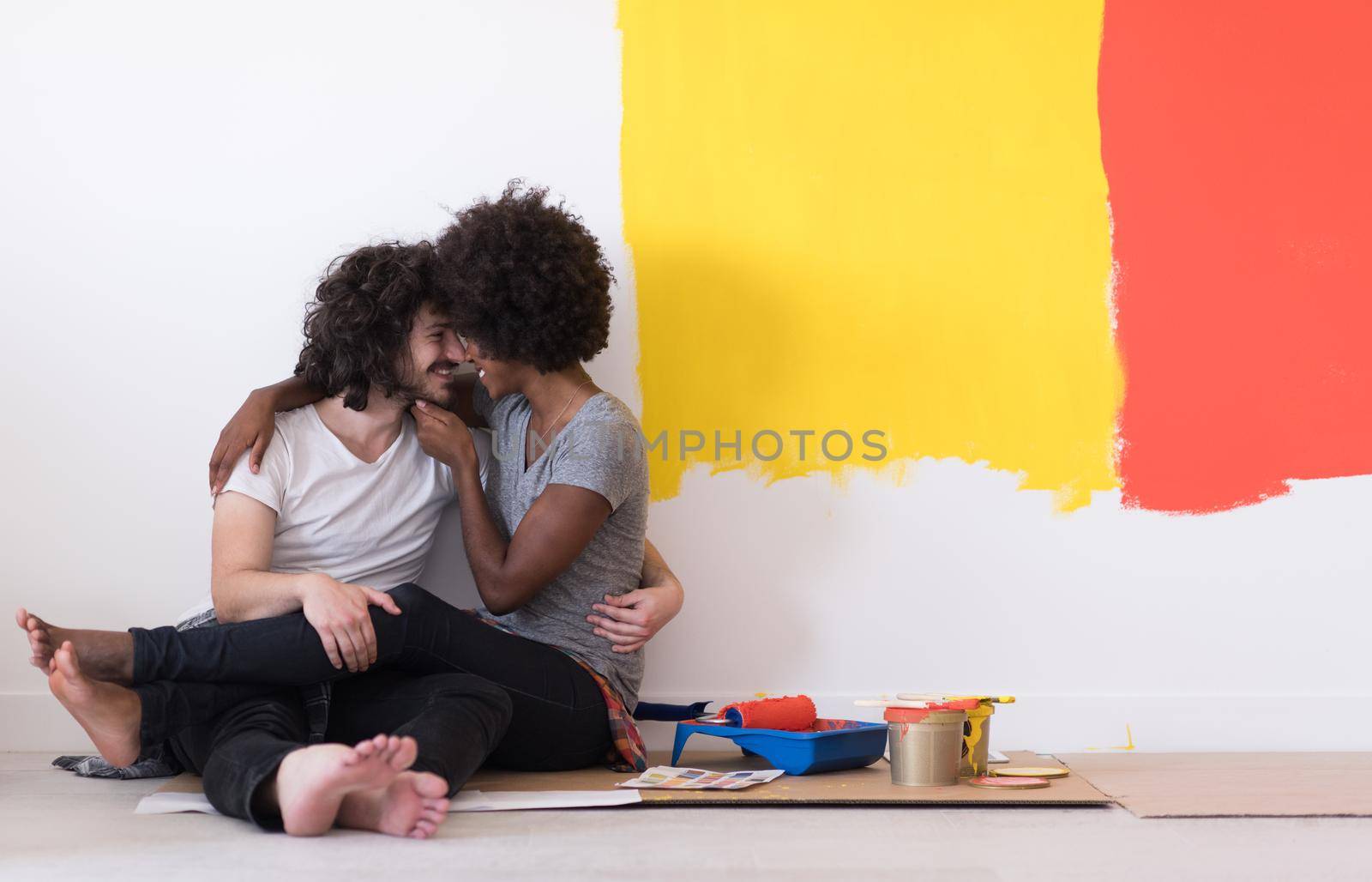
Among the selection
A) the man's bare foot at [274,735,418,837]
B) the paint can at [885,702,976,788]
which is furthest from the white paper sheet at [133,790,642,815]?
the paint can at [885,702,976,788]

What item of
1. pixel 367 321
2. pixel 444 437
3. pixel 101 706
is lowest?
pixel 101 706

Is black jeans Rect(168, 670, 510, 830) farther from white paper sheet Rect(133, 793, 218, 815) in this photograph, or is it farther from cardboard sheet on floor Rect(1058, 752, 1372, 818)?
cardboard sheet on floor Rect(1058, 752, 1372, 818)

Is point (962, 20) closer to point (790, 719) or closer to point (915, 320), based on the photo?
point (915, 320)

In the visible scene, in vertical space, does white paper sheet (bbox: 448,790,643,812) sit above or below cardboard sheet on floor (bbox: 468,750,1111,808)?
above

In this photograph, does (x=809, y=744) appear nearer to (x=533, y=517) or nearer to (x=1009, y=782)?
(x=1009, y=782)

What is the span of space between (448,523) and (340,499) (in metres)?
0.29

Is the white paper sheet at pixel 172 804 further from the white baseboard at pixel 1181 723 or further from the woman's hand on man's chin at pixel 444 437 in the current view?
the white baseboard at pixel 1181 723

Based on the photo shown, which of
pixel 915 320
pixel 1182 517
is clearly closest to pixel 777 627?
pixel 915 320

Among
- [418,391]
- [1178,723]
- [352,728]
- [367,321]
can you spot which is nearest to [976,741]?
[1178,723]

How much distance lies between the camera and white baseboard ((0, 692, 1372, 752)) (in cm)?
216

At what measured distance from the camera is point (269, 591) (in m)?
1.67

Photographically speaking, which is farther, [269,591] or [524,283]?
[524,283]

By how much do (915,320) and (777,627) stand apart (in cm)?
65

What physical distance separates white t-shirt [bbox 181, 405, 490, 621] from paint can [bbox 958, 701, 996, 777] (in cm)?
98
